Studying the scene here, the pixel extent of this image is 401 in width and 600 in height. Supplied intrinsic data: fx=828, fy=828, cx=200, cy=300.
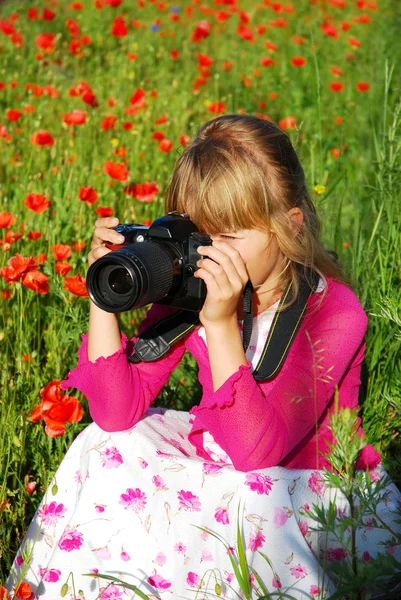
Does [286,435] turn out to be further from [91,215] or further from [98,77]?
[98,77]

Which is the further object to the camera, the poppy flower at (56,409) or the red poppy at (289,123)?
the red poppy at (289,123)

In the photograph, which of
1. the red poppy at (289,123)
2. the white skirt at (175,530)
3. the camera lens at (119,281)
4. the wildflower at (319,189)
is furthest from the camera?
the red poppy at (289,123)

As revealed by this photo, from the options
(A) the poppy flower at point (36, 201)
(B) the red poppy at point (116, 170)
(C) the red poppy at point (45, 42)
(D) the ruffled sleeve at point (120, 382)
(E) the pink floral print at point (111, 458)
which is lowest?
(E) the pink floral print at point (111, 458)

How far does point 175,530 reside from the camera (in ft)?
4.39

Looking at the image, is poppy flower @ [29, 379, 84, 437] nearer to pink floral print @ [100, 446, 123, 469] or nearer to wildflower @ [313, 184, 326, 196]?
pink floral print @ [100, 446, 123, 469]

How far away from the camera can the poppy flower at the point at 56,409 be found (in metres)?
1.55

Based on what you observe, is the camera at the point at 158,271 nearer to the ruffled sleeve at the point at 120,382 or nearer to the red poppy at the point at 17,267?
the ruffled sleeve at the point at 120,382

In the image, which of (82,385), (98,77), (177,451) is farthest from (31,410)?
(98,77)

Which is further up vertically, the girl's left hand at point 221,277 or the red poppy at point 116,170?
the red poppy at point 116,170

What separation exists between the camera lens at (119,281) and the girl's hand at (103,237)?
0.07m

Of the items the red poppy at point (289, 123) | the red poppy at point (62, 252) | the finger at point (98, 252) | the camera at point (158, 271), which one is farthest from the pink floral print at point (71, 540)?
the red poppy at point (289, 123)

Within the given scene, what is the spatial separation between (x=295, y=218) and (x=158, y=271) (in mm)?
338

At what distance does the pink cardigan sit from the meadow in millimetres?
76

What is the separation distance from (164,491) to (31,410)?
526 mm
